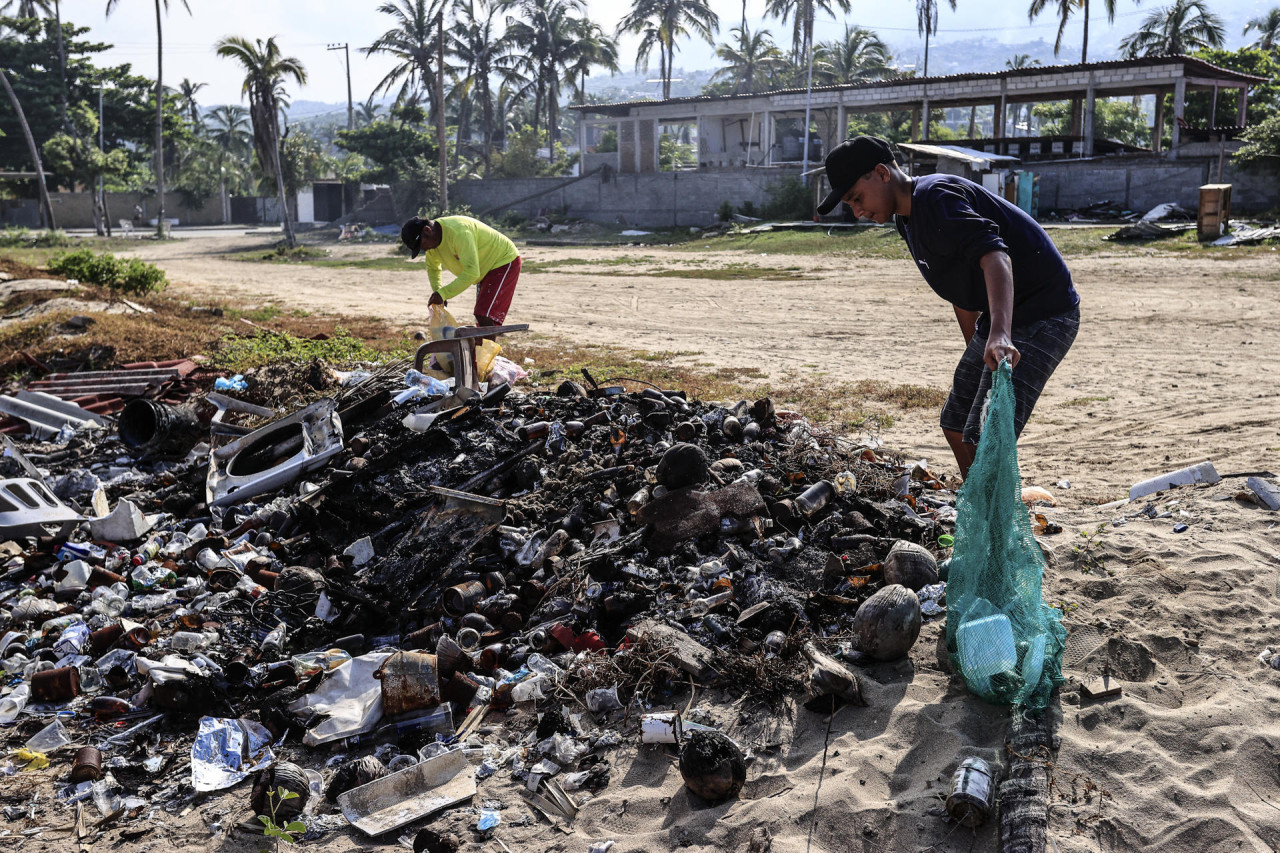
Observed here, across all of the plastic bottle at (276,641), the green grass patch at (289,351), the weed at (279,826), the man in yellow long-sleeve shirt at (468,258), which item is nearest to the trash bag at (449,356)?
the man in yellow long-sleeve shirt at (468,258)

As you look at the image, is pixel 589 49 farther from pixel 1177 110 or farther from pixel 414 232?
pixel 414 232

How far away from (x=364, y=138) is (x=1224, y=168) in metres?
31.6

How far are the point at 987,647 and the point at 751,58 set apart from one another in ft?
188

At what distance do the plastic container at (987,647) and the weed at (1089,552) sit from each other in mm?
1032

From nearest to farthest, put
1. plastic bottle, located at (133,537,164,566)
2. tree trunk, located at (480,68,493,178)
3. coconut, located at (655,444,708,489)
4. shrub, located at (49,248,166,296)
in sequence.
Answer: coconut, located at (655,444,708,489), plastic bottle, located at (133,537,164,566), shrub, located at (49,248,166,296), tree trunk, located at (480,68,493,178)

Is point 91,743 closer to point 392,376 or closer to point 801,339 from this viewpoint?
point 392,376

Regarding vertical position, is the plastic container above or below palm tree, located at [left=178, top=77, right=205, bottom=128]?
below

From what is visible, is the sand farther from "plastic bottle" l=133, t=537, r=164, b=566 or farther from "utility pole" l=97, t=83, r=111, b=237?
"utility pole" l=97, t=83, r=111, b=237

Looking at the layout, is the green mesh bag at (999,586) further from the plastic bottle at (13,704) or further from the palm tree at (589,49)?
the palm tree at (589,49)

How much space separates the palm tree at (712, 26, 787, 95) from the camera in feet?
180

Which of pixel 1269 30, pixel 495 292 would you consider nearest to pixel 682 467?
pixel 495 292

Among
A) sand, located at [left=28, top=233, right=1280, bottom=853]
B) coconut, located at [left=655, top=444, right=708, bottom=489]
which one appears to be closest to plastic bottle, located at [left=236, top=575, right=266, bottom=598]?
sand, located at [left=28, top=233, right=1280, bottom=853]

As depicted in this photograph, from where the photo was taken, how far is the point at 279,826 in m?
2.96

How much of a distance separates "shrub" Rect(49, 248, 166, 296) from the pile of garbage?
982 centimetres
